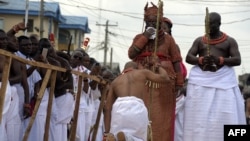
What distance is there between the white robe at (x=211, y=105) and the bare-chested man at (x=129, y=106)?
1121 millimetres

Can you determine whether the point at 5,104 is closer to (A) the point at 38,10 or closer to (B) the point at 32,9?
(A) the point at 38,10

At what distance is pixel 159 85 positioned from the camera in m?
7.86

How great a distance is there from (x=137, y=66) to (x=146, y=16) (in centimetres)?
79

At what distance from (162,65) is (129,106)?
1.68m

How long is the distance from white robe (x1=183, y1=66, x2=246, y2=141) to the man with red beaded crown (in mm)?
290

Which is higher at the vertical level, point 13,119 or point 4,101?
point 4,101

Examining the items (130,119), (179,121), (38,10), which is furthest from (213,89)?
(38,10)

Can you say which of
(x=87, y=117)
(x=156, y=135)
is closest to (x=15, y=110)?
(x=156, y=135)

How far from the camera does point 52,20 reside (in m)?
47.4

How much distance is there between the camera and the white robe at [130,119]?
680cm

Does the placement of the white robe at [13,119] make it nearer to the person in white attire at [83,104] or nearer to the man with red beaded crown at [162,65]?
the man with red beaded crown at [162,65]

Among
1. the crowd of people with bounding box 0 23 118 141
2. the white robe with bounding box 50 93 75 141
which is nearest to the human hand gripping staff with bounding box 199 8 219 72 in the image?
the crowd of people with bounding box 0 23 118 141

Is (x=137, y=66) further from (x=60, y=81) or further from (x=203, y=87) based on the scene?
(x=60, y=81)

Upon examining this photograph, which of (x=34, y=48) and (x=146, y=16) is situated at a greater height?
(x=146, y=16)
